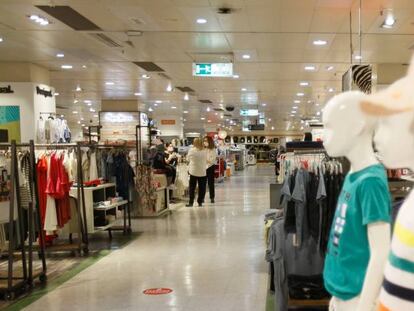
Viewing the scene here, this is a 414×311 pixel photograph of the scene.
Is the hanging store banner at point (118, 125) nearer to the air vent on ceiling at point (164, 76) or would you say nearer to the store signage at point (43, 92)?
the air vent on ceiling at point (164, 76)

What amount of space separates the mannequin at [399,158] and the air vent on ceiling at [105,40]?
25.0ft

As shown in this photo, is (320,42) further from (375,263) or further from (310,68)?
(375,263)

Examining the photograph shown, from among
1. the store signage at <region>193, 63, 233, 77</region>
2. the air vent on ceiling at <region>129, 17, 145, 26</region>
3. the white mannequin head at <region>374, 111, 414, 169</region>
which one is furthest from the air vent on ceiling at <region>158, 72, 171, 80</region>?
the white mannequin head at <region>374, 111, 414, 169</region>

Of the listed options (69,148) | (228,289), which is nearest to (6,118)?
(69,148)

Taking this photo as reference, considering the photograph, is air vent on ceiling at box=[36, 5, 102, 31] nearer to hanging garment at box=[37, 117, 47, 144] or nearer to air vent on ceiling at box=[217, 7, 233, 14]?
air vent on ceiling at box=[217, 7, 233, 14]

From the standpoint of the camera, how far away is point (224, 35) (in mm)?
8344

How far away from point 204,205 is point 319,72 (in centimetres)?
471

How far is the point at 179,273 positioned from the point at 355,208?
3996 mm

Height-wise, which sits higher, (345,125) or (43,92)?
(43,92)

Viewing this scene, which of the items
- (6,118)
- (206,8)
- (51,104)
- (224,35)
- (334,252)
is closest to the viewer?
(334,252)

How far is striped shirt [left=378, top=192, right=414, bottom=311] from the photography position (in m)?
1.17

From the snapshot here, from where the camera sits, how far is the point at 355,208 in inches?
72.9

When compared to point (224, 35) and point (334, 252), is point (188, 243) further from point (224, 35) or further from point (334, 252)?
point (334, 252)

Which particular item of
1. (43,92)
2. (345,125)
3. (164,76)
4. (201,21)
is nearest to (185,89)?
(164,76)
